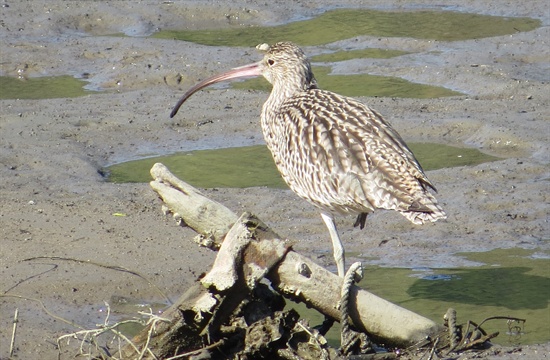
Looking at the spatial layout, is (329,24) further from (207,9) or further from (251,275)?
(251,275)

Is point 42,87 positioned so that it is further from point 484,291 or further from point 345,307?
point 345,307

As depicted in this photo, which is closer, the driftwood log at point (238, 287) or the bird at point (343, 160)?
the driftwood log at point (238, 287)

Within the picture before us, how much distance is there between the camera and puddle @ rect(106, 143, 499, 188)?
10195 millimetres

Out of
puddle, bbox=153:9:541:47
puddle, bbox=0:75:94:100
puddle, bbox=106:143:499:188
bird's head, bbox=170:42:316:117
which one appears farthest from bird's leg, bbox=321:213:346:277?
puddle, bbox=153:9:541:47

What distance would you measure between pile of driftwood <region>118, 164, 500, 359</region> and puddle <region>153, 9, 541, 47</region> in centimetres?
979

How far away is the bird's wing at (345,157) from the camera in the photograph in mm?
6801

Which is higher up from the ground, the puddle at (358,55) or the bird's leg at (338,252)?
the bird's leg at (338,252)

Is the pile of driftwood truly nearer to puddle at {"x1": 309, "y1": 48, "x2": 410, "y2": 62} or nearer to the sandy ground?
the sandy ground

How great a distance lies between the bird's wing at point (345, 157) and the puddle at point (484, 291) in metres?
0.85

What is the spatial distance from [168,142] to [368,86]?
124 inches

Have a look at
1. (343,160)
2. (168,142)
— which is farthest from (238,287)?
(168,142)

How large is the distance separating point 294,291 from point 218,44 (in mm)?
10119

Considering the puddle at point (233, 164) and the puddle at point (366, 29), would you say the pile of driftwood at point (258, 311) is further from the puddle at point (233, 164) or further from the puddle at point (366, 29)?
the puddle at point (366, 29)

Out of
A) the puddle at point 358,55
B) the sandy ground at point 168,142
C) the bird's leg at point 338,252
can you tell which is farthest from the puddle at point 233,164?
the puddle at point 358,55
